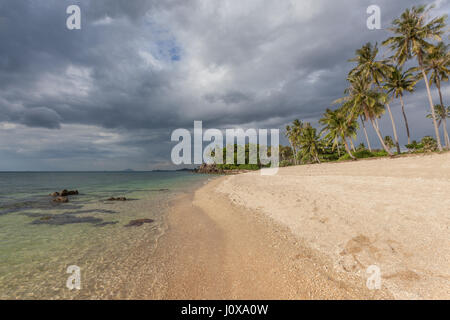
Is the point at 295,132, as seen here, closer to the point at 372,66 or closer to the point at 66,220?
the point at 372,66

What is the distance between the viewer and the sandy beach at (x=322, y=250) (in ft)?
13.8

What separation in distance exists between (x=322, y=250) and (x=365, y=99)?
34478mm

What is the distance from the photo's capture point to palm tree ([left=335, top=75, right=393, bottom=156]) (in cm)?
3016

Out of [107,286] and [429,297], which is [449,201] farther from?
[107,286]

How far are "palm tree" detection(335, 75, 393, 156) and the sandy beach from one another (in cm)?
2587

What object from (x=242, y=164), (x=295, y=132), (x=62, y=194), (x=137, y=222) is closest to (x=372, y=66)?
(x=295, y=132)

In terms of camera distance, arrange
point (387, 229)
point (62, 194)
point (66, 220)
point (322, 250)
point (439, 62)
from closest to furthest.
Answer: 1. point (322, 250)
2. point (387, 229)
3. point (66, 220)
4. point (62, 194)
5. point (439, 62)

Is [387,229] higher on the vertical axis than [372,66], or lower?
lower

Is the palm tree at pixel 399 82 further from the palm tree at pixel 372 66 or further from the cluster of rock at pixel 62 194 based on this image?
the cluster of rock at pixel 62 194

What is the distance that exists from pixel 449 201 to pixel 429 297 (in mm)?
6076

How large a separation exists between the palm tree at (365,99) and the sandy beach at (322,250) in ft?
84.9

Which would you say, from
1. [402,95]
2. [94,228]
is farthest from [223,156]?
[94,228]

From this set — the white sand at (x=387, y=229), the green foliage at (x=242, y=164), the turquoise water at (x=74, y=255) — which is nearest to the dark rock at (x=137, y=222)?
the turquoise water at (x=74, y=255)

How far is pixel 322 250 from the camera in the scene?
5746 millimetres
